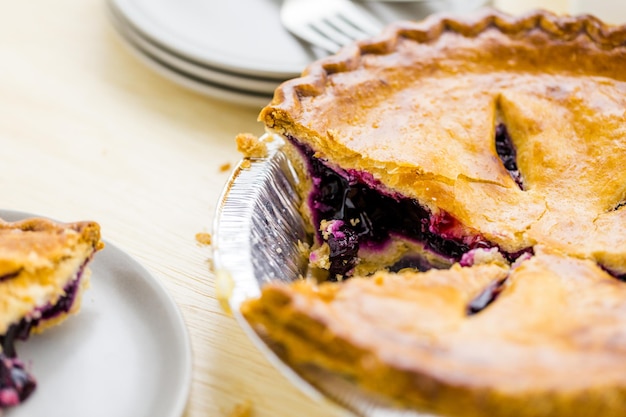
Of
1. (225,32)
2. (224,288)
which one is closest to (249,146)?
(224,288)

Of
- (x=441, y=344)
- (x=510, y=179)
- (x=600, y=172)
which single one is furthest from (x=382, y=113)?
(x=441, y=344)

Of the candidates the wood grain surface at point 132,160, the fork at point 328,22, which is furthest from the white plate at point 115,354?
the fork at point 328,22

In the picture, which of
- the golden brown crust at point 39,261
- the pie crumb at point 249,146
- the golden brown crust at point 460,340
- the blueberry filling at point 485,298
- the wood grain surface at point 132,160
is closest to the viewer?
the golden brown crust at point 460,340

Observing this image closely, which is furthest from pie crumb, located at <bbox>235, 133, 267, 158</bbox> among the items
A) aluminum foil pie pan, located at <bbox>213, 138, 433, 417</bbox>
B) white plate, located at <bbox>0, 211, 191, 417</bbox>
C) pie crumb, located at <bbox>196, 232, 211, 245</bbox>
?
white plate, located at <bbox>0, 211, 191, 417</bbox>

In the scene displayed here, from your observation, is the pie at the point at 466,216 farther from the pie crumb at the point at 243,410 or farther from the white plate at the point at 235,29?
the white plate at the point at 235,29

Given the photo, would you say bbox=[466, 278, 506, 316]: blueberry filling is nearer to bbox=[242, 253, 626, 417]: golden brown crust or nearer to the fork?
bbox=[242, 253, 626, 417]: golden brown crust

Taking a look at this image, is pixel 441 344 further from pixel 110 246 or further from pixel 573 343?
pixel 110 246

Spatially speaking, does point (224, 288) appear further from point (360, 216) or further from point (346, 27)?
point (346, 27)
